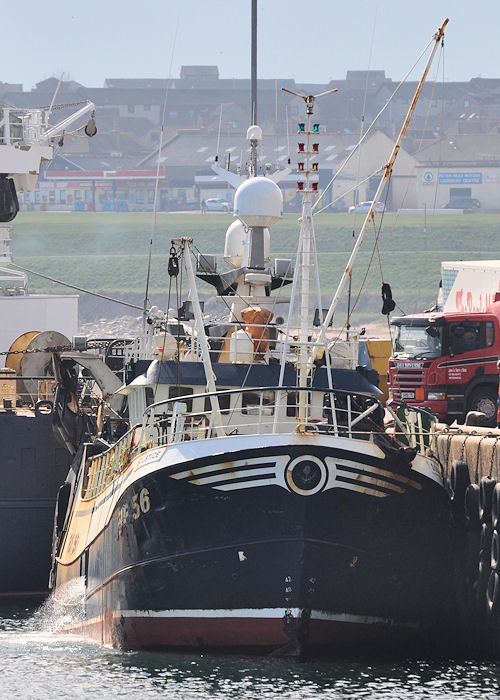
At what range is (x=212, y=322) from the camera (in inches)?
1209

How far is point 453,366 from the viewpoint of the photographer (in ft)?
138

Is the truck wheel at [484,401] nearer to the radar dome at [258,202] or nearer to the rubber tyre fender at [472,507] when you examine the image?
the radar dome at [258,202]

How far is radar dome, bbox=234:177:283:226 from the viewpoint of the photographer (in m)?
33.3

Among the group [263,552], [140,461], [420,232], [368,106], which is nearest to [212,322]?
[140,461]

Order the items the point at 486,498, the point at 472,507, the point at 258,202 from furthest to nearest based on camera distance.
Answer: the point at 258,202
the point at 472,507
the point at 486,498

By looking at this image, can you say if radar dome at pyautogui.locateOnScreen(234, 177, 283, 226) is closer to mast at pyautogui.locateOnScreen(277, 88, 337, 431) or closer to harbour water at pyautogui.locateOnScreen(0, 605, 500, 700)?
mast at pyautogui.locateOnScreen(277, 88, 337, 431)

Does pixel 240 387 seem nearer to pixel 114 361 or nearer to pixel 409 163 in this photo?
pixel 114 361

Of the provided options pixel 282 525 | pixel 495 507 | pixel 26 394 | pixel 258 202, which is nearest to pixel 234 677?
pixel 282 525

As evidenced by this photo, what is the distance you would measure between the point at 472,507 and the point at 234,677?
16.2ft

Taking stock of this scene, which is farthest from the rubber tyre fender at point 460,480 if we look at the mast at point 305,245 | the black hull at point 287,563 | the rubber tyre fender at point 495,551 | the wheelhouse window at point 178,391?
the wheelhouse window at point 178,391

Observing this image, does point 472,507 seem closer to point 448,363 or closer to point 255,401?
point 255,401

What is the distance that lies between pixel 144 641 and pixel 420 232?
10689cm

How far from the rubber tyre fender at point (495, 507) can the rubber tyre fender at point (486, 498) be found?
0.13 meters

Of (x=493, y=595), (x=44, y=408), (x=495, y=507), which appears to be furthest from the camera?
(x=44, y=408)
